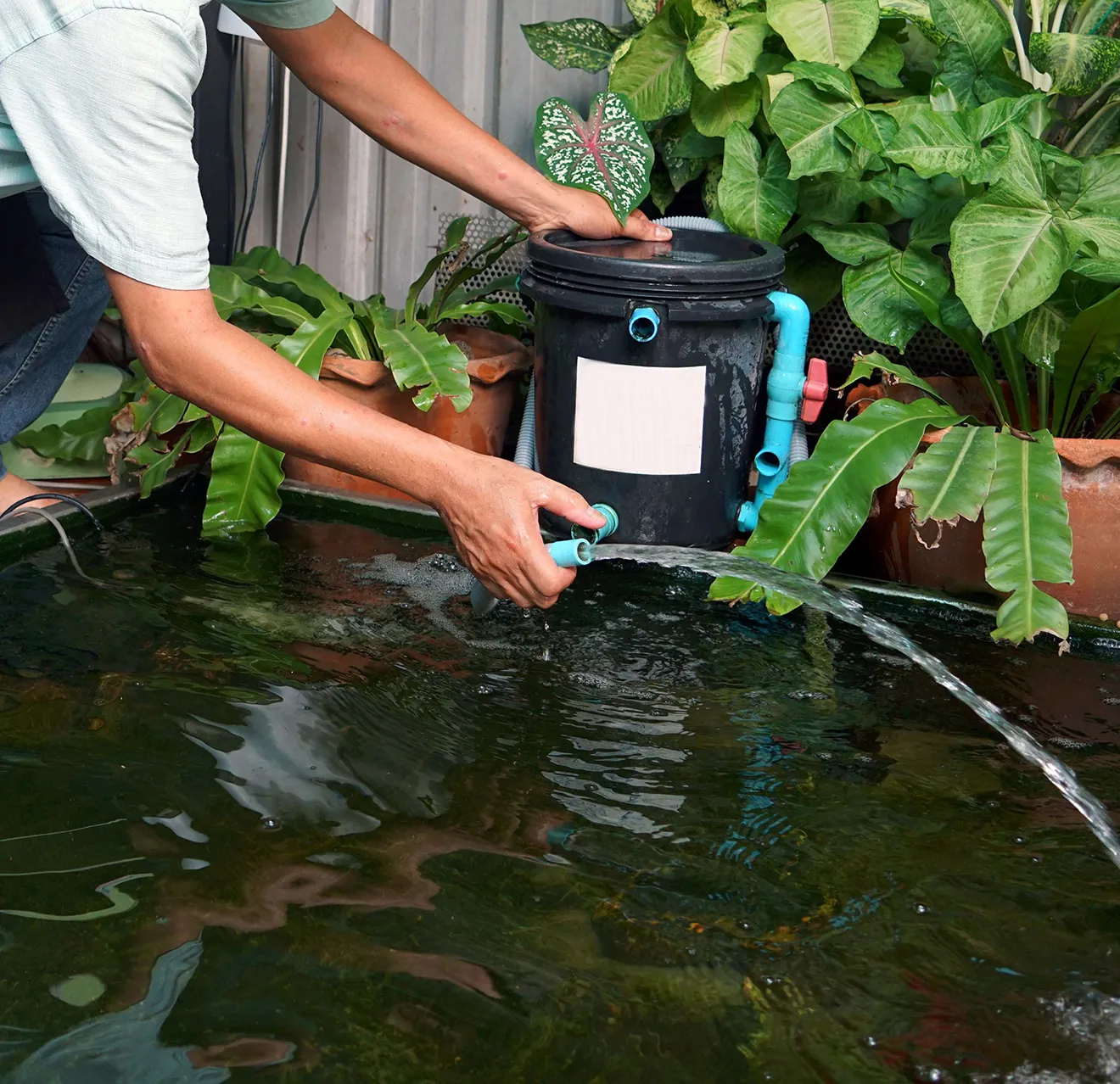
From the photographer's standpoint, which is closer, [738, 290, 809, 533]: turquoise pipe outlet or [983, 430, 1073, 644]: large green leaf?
[983, 430, 1073, 644]: large green leaf

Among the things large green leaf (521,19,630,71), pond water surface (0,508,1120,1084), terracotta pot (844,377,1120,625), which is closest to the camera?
pond water surface (0,508,1120,1084)

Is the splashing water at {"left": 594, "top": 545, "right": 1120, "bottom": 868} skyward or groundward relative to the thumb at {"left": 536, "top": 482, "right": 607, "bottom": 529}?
groundward

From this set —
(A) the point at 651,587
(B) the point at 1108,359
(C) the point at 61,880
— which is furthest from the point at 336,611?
(B) the point at 1108,359

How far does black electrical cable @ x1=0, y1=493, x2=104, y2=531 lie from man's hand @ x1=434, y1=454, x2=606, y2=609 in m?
1.12

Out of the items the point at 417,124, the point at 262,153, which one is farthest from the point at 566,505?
the point at 262,153

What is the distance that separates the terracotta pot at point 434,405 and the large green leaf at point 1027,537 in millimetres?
1151

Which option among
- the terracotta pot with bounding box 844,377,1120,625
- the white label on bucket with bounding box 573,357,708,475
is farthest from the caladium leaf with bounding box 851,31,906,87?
the white label on bucket with bounding box 573,357,708,475

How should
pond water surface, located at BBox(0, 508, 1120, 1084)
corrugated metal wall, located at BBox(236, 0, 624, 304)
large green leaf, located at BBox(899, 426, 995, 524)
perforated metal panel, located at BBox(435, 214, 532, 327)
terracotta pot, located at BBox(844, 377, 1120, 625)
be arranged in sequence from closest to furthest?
1. pond water surface, located at BBox(0, 508, 1120, 1084)
2. large green leaf, located at BBox(899, 426, 995, 524)
3. terracotta pot, located at BBox(844, 377, 1120, 625)
4. corrugated metal wall, located at BBox(236, 0, 624, 304)
5. perforated metal panel, located at BBox(435, 214, 532, 327)

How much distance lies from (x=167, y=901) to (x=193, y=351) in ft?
2.30

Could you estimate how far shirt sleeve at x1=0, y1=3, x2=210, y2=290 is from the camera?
1396 millimetres

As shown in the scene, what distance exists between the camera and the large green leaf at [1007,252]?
1.98 m

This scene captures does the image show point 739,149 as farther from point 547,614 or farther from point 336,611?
point 336,611

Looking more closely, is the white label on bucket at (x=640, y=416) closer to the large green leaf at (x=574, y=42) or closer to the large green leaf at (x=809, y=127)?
the large green leaf at (x=809, y=127)

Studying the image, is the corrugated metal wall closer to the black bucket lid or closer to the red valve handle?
the black bucket lid
